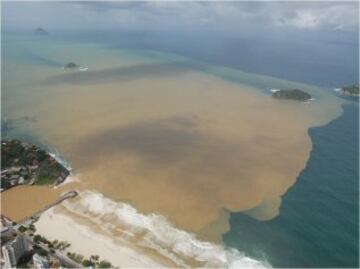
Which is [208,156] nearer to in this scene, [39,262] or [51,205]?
[51,205]

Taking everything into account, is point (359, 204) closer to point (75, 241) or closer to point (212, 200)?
point (212, 200)

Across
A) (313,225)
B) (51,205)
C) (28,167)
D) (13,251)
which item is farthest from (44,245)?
(313,225)

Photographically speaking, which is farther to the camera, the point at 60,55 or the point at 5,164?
the point at 60,55

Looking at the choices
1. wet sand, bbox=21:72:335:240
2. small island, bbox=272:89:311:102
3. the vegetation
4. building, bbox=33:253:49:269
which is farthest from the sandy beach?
small island, bbox=272:89:311:102

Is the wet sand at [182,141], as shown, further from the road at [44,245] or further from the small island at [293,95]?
the road at [44,245]

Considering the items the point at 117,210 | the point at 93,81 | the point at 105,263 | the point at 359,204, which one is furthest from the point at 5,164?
the point at 93,81

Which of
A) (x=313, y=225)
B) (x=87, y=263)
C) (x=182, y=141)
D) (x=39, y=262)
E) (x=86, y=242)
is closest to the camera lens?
(x=39, y=262)
